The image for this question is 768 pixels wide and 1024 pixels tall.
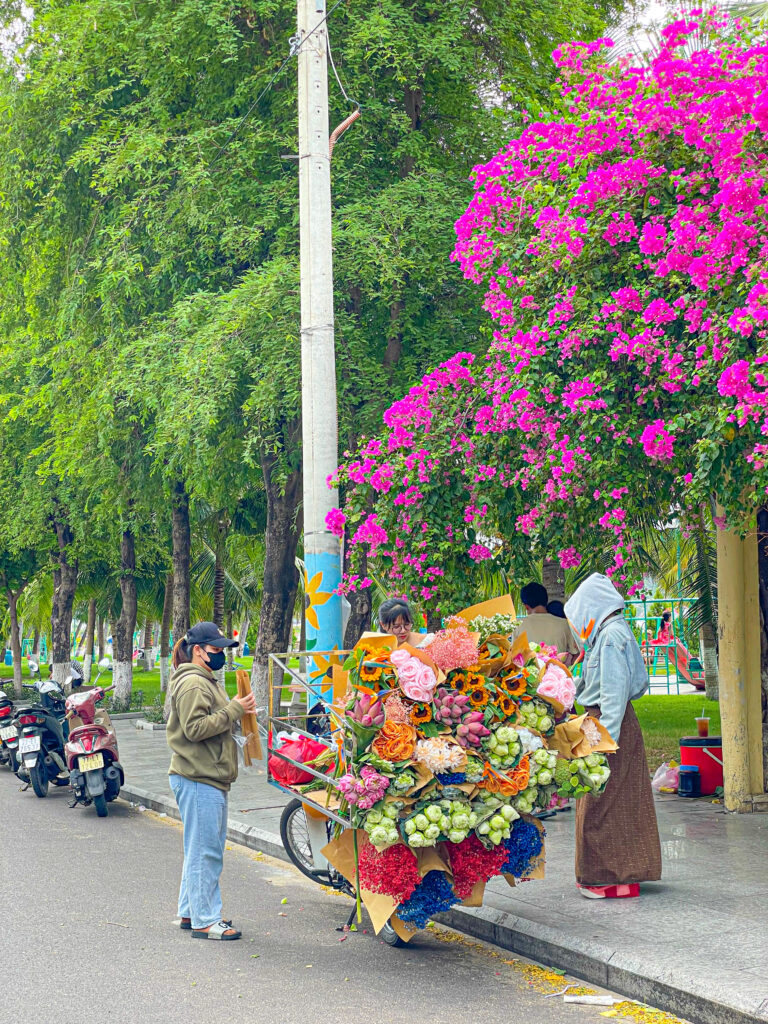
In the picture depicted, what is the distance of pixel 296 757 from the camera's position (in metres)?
7.00

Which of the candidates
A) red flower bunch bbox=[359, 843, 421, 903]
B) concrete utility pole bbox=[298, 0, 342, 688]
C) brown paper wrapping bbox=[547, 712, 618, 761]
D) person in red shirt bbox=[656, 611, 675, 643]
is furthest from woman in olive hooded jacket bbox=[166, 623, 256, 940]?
person in red shirt bbox=[656, 611, 675, 643]

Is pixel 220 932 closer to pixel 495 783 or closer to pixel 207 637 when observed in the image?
pixel 207 637

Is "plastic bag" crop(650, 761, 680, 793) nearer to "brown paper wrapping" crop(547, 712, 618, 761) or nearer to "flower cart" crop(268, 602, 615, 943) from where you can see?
"flower cart" crop(268, 602, 615, 943)

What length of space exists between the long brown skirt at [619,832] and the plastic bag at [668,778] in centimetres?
446

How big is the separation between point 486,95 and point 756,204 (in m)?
8.27

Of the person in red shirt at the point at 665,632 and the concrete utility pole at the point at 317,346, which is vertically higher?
the concrete utility pole at the point at 317,346

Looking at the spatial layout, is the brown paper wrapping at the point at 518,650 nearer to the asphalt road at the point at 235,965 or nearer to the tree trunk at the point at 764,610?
the asphalt road at the point at 235,965

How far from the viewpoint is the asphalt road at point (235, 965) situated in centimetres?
536

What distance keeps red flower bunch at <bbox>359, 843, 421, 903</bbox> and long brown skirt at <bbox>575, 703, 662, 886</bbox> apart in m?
1.49

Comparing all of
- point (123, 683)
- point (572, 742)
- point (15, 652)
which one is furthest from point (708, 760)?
point (15, 652)

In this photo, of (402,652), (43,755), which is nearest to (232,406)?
(43,755)

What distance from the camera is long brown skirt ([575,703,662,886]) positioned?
6992 millimetres

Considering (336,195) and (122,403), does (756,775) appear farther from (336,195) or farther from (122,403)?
(122,403)

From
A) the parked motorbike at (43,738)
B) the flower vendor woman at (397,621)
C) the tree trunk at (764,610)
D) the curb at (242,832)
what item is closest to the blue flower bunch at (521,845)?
the flower vendor woman at (397,621)
